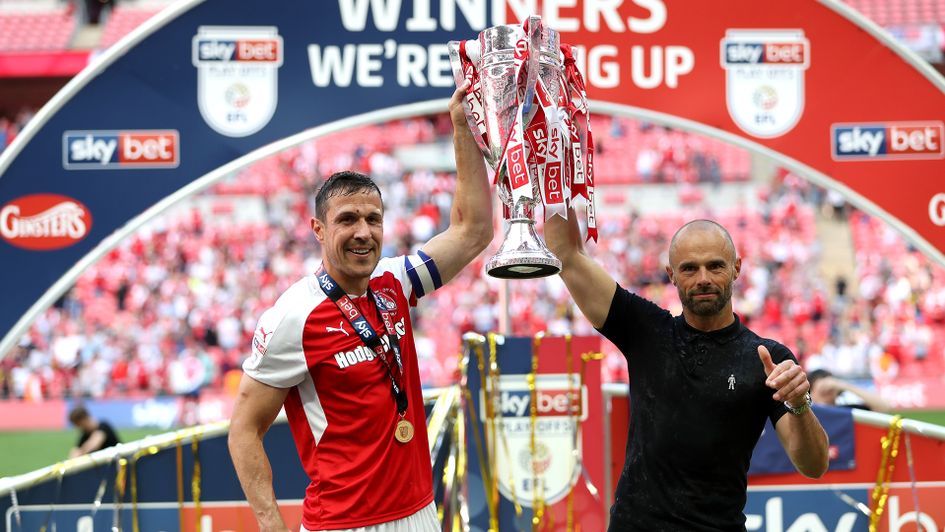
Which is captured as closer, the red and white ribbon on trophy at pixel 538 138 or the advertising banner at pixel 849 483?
the red and white ribbon on trophy at pixel 538 138

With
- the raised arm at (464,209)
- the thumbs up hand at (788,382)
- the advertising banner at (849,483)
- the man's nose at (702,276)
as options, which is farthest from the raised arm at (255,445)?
the advertising banner at (849,483)

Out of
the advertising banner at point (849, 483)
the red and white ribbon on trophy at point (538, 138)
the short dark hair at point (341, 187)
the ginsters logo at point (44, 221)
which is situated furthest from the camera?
the ginsters logo at point (44, 221)

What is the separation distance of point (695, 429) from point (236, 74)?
3.47 m

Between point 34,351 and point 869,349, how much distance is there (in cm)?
1480

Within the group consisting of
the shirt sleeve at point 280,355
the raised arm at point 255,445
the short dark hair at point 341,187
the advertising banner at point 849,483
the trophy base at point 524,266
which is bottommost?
the advertising banner at point 849,483

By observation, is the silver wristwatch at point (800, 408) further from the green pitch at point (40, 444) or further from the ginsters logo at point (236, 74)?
the green pitch at point (40, 444)

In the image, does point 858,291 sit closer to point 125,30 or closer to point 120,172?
point 120,172

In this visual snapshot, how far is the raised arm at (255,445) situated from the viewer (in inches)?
116

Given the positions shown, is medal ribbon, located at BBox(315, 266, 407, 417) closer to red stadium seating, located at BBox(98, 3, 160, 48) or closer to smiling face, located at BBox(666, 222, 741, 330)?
smiling face, located at BBox(666, 222, 741, 330)

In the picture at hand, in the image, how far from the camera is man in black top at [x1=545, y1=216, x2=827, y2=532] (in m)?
3.04

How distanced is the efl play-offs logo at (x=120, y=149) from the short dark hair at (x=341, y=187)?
9.00 feet

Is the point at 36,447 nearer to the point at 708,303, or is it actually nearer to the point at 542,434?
the point at 542,434

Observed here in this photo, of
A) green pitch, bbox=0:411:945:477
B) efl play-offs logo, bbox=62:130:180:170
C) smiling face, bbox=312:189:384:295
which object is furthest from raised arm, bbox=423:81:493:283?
green pitch, bbox=0:411:945:477

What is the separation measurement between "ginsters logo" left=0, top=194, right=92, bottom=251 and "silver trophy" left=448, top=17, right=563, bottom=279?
9.82ft
